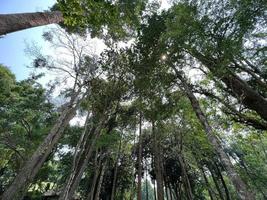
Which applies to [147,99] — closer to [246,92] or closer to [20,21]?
[246,92]

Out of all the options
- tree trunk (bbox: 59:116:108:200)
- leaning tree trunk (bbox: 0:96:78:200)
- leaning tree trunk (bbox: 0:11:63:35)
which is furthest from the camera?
tree trunk (bbox: 59:116:108:200)

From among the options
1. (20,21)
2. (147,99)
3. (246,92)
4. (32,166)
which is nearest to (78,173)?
(32,166)

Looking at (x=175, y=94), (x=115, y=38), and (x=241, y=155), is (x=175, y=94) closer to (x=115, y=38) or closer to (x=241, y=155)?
(x=115, y=38)

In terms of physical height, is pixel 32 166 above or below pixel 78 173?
below

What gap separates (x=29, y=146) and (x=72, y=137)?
11.2 feet

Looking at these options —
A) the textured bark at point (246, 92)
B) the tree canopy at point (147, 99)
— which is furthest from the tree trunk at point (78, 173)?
the textured bark at point (246, 92)

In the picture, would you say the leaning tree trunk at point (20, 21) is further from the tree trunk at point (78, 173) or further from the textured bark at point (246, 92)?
the tree trunk at point (78, 173)

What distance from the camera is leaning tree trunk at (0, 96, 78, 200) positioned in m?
8.80

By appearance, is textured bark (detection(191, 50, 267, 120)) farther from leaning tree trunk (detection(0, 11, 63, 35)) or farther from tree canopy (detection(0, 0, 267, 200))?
leaning tree trunk (detection(0, 11, 63, 35))

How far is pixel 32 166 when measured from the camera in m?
9.59

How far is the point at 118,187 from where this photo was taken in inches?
842

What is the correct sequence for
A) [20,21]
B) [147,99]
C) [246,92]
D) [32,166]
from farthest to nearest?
1. [147,99]
2. [32,166]
3. [246,92]
4. [20,21]

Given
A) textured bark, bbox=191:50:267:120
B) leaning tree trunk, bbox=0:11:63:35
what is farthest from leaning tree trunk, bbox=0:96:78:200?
textured bark, bbox=191:50:267:120

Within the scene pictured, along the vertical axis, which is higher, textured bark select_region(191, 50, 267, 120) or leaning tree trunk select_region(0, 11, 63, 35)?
textured bark select_region(191, 50, 267, 120)
